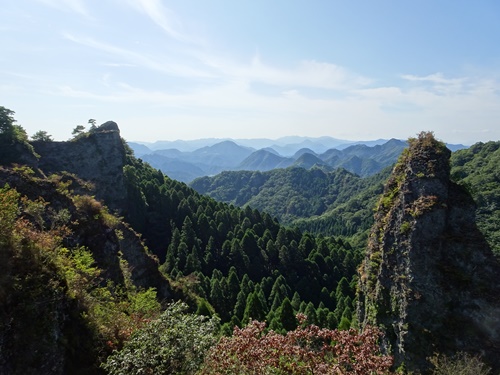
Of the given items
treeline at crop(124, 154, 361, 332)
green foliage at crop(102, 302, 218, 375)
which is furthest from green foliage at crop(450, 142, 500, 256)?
green foliage at crop(102, 302, 218, 375)

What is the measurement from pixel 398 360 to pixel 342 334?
19.3 metres

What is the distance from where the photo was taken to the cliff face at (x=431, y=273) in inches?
989

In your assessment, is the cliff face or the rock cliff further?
the rock cliff

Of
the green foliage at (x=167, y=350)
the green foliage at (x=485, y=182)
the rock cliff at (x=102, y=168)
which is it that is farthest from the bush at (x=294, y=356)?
the green foliage at (x=485, y=182)

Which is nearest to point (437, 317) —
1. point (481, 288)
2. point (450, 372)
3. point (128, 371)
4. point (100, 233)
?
point (481, 288)

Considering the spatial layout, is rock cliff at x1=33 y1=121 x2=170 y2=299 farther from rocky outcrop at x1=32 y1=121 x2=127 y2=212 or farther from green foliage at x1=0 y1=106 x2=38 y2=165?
green foliage at x1=0 y1=106 x2=38 y2=165

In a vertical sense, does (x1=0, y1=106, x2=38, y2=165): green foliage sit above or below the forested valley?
above

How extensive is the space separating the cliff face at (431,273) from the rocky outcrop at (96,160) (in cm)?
5331

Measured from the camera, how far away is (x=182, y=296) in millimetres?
45781

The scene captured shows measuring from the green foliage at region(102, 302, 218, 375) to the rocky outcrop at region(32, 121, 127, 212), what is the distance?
57235 mm

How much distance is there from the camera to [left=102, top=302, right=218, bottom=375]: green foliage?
37.1 feet

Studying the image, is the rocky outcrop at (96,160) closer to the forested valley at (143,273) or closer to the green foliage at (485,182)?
the forested valley at (143,273)

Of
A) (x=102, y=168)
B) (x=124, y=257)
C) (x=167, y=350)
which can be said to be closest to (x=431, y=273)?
(x=167, y=350)

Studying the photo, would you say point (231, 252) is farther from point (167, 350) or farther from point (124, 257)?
point (167, 350)
